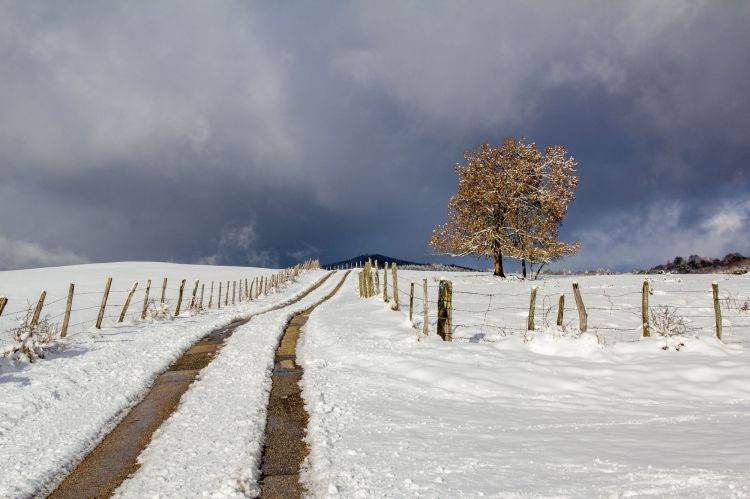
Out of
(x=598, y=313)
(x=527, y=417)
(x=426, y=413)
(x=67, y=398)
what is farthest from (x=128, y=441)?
(x=598, y=313)

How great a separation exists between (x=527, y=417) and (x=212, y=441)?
4733mm

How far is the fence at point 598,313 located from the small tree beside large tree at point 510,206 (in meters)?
6.36

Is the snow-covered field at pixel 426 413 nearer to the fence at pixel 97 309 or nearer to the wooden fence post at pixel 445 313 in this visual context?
the wooden fence post at pixel 445 313

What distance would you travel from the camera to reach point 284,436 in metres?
6.84

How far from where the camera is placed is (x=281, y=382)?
9992 mm

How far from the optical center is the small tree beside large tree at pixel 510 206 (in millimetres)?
36344

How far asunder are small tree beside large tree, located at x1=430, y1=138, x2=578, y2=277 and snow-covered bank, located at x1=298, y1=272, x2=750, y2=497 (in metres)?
24.7

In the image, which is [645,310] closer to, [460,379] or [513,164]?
[460,379]

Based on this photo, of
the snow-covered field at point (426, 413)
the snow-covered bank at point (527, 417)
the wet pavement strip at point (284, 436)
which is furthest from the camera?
the wet pavement strip at point (284, 436)

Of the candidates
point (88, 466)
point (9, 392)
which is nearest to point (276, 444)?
point (88, 466)

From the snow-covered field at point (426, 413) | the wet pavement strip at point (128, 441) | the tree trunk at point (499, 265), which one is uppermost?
the tree trunk at point (499, 265)

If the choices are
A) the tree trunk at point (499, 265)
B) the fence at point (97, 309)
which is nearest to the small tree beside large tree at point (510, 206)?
the tree trunk at point (499, 265)

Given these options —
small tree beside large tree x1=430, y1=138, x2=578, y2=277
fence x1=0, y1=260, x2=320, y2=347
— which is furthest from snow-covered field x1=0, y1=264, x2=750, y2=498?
small tree beside large tree x1=430, y1=138, x2=578, y2=277

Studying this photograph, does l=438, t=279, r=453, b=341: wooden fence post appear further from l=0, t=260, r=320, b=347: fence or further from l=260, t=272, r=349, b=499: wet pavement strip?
l=0, t=260, r=320, b=347: fence
